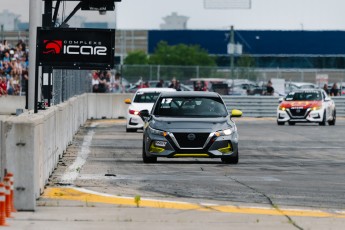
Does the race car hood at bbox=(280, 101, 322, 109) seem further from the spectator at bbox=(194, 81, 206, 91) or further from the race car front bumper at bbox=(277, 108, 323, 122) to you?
the spectator at bbox=(194, 81, 206, 91)

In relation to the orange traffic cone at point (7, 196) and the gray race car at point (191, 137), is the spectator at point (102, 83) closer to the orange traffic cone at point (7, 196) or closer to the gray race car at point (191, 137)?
the gray race car at point (191, 137)

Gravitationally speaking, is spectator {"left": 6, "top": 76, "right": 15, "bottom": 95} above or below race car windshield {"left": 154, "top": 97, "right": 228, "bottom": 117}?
below

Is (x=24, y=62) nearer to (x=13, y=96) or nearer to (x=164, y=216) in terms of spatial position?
(x=13, y=96)

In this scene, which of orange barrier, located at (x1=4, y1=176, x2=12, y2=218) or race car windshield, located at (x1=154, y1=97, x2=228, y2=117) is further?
race car windshield, located at (x1=154, y1=97, x2=228, y2=117)

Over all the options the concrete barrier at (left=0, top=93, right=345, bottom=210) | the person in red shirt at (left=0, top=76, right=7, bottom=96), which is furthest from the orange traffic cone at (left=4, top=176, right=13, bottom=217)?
the person in red shirt at (left=0, top=76, right=7, bottom=96)

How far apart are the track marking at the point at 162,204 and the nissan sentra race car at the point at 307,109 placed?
100 feet

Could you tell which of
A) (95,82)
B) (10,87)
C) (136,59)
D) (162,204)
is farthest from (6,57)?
(136,59)

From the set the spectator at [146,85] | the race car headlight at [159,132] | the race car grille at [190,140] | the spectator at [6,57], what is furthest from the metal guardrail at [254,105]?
the race car grille at [190,140]

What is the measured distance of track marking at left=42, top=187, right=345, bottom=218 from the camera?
45.2 ft

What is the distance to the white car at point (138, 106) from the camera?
124 feet

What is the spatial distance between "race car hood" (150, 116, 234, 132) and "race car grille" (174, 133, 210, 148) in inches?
3.7

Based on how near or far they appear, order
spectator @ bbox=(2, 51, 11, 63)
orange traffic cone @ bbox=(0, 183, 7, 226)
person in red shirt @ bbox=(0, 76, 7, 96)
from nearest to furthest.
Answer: orange traffic cone @ bbox=(0, 183, 7, 226)
person in red shirt @ bbox=(0, 76, 7, 96)
spectator @ bbox=(2, 51, 11, 63)

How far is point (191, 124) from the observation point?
2256 cm

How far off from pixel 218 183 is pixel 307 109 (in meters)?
29.1
